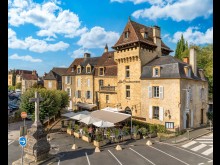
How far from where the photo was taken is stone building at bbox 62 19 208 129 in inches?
864

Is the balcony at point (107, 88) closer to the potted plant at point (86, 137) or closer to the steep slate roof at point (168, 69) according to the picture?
the steep slate roof at point (168, 69)

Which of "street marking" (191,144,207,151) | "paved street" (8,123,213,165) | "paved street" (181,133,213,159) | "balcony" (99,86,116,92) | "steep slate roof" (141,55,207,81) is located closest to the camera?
"paved street" (8,123,213,165)

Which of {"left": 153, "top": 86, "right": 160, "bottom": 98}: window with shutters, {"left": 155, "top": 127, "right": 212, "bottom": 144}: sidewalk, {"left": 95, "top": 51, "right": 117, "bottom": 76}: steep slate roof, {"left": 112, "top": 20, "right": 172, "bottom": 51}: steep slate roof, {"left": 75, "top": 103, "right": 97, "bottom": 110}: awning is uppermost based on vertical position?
{"left": 112, "top": 20, "right": 172, "bottom": 51}: steep slate roof

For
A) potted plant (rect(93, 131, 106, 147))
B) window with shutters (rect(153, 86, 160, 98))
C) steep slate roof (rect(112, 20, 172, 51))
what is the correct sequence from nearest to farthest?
potted plant (rect(93, 131, 106, 147)), window with shutters (rect(153, 86, 160, 98)), steep slate roof (rect(112, 20, 172, 51))

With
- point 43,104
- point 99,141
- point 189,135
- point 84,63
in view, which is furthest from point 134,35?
point 99,141

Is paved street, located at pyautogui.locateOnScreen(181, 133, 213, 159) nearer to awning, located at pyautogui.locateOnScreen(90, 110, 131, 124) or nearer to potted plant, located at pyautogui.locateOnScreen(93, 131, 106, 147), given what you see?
awning, located at pyautogui.locateOnScreen(90, 110, 131, 124)

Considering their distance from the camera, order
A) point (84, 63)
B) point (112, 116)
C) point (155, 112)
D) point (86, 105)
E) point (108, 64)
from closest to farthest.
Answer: point (112, 116) < point (155, 112) < point (108, 64) < point (86, 105) < point (84, 63)

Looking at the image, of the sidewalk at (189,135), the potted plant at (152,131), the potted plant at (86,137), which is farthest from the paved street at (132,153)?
the potted plant at (152,131)

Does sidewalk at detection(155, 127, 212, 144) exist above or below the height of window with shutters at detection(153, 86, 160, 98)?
below

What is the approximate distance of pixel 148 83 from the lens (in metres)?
24.3

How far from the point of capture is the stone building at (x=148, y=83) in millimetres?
21938

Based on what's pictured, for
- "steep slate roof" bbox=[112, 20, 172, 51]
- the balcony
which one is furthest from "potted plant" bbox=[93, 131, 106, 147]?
"steep slate roof" bbox=[112, 20, 172, 51]

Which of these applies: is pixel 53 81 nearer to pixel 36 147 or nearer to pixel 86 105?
pixel 86 105

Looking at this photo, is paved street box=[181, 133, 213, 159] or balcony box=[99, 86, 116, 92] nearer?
paved street box=[181, 133, 213, 159]
